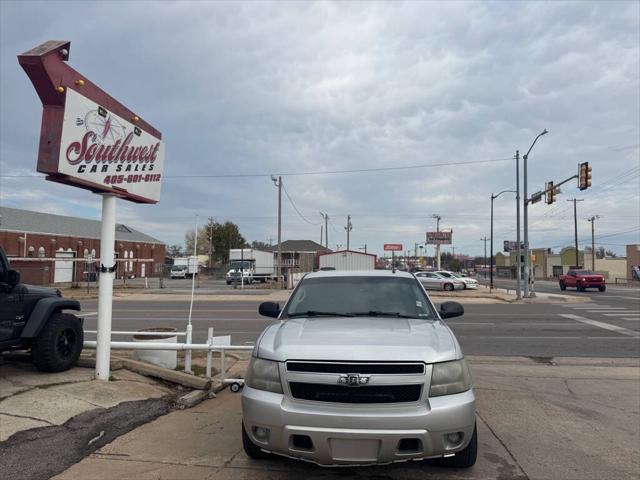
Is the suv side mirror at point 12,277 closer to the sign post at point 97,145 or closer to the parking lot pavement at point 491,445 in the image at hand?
the sign post at point 97,145

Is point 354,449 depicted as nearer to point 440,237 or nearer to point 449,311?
point 449,311

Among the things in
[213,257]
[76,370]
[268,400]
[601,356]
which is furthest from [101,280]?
[213,257]

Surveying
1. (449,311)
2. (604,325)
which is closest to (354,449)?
(449,311)

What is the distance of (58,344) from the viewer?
6.66 m

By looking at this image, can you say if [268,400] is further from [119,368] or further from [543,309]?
[543,309]

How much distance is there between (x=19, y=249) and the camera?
47.2 metres

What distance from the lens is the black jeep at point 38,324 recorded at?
20.0ft

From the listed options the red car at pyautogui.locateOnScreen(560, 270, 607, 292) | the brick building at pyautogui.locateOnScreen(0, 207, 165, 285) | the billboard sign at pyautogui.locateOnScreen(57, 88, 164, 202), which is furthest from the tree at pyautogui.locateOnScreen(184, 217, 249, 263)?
the billboard sign at pyautogui.locateOnScreen(57, 88, 164, 202)

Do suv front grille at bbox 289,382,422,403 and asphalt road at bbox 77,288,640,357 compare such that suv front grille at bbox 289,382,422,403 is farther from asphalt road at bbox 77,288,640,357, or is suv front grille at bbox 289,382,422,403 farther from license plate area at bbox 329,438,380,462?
asphalt road at bbox 77,288,640,357

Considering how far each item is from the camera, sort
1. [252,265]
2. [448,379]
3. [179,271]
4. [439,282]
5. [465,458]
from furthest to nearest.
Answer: [179,271], [252,265], [439,282], [465,458], [448,379]

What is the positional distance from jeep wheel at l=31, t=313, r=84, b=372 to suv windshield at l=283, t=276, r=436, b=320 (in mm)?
3506

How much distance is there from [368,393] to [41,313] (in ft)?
16.5

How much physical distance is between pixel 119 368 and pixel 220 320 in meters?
9.69

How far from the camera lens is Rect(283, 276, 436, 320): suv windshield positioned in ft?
15.8
